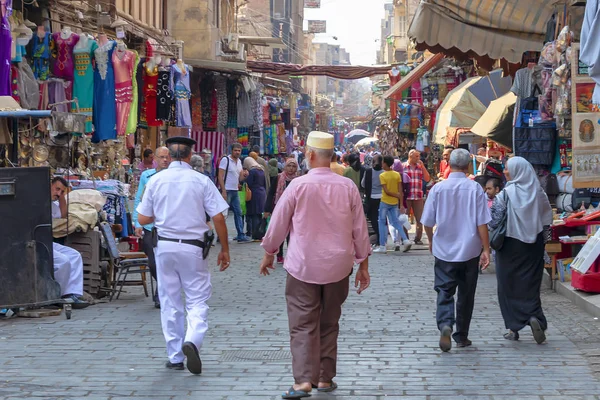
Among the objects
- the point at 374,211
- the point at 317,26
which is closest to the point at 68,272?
the point at 374,211

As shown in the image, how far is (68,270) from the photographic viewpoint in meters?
10.5

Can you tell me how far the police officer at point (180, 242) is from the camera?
286 inches

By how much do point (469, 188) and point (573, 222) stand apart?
405 centimetres

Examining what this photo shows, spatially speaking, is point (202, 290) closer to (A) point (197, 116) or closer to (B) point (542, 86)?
(B) point (542, 86)

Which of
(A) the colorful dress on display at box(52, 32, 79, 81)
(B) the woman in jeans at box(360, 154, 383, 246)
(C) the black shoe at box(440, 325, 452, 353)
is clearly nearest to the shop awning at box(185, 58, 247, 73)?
(B) the woman in jeans at box(360, 154, 383, 246)

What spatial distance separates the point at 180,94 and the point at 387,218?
503 cm

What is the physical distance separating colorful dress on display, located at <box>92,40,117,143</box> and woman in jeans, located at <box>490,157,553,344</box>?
896cm

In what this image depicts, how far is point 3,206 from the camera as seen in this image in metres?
9.68

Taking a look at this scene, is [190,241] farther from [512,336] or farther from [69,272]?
[69,272]

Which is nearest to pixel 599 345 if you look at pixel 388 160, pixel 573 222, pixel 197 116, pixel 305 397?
pixel 305 397

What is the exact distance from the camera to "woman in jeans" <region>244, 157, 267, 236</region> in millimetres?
19141

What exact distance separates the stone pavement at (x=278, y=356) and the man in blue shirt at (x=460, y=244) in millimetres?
338

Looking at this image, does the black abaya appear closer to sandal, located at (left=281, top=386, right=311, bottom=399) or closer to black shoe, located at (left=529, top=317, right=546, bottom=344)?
black shoe, located at (left=529, top=317, right=546, bottom=344)

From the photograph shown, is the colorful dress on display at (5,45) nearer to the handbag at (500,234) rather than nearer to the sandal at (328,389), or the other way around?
the handbag at (500,234)
